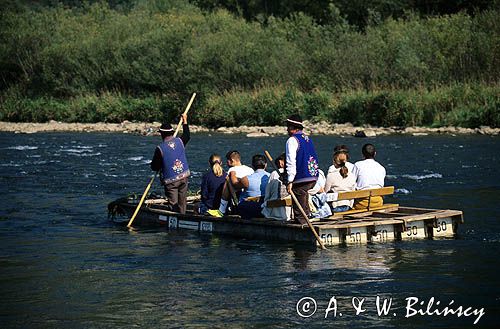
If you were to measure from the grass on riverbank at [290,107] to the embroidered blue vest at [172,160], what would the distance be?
2404cm

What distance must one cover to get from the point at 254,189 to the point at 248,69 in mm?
34682

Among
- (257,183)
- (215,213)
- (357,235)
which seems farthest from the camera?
(215,213)

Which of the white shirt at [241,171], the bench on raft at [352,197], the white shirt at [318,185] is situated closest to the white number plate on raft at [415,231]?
the bench on raft at [352,197]

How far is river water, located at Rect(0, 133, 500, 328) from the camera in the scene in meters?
11.9

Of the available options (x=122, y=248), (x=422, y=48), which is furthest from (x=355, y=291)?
(x=422, y=48)

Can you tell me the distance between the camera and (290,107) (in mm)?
45469

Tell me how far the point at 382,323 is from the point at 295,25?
48.0 m

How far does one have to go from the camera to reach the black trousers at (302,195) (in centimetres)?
1595

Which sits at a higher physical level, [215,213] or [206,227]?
[215,213]

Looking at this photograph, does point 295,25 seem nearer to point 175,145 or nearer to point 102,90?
point 102,90

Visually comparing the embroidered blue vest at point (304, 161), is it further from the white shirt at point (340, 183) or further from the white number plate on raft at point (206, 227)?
the white number plate on raft at point (206, 227)

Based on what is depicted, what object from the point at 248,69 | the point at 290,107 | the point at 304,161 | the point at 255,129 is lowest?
the point at 304,161

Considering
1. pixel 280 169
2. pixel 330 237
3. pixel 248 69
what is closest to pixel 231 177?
pixel 280 169

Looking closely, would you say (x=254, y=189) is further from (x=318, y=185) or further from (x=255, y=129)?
(x=255, y=129)
